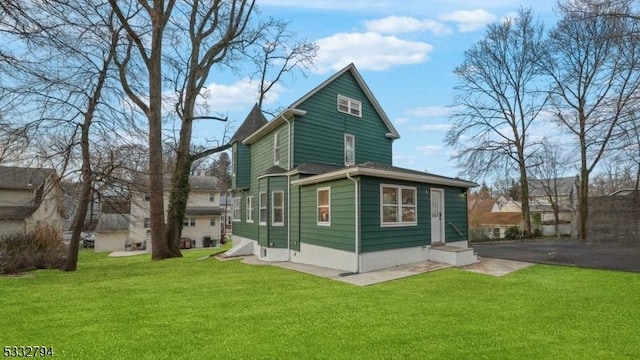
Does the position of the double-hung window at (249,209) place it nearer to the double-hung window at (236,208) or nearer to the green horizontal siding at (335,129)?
the double-hung window at (236,208)

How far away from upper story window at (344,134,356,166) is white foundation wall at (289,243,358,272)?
445cm

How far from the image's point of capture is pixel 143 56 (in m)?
15.5

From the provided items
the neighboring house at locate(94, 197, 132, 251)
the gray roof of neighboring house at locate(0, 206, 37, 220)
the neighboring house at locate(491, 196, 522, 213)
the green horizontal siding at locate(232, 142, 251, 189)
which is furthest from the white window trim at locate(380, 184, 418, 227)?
the neighboring house at locate(491, 196, 522, 213)

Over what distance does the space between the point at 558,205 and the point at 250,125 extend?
119 ft

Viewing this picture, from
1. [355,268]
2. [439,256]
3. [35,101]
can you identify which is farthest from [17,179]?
[439,256]

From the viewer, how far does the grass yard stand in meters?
4.24

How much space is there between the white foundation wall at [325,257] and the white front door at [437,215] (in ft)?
12.6

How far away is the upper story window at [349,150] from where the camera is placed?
49.2 feet

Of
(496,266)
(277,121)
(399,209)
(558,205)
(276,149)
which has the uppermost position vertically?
(277,121)

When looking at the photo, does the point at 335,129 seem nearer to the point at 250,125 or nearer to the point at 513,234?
the point at 250,125

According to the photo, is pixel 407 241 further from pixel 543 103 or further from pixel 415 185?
pixel 543 103

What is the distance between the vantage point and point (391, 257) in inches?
419

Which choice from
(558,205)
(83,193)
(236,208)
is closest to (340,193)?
(83,193)

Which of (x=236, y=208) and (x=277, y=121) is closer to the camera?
(x=277, y=121)
